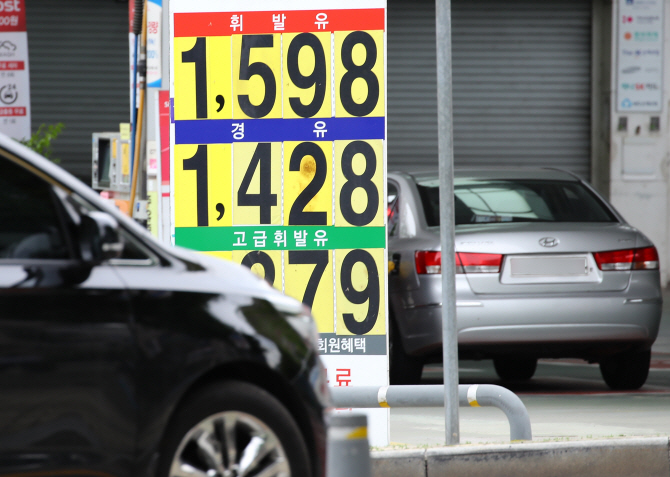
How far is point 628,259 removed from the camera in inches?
294

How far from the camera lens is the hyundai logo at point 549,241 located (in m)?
7.34

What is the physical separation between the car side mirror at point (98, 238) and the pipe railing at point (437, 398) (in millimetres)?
2269

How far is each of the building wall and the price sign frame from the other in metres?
12.6

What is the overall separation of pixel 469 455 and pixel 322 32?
2.17 metres

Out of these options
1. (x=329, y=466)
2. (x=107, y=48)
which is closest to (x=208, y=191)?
(x=329, y=466)

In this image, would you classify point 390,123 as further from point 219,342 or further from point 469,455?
point 219,342

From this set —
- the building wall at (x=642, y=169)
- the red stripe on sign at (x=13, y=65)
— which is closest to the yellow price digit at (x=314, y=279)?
the red stripe on sign at (x=13, y=65)

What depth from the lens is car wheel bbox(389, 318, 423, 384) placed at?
7730 mm

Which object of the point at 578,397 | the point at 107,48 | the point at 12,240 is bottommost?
the point at 578,397

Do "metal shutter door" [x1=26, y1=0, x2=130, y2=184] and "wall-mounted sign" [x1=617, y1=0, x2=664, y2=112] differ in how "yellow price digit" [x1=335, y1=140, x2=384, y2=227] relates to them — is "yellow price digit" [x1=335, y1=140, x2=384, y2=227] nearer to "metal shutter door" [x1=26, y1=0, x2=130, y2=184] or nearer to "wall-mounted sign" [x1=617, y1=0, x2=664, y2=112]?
"metal shutter door" [x1=26, y1=0, x2=130, y2=184]

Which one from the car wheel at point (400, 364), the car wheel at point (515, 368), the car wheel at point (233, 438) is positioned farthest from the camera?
the car wheel at point (515, 368)

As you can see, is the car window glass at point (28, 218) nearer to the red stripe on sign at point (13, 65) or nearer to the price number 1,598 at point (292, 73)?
the price number 1,598 at point (292, 73)

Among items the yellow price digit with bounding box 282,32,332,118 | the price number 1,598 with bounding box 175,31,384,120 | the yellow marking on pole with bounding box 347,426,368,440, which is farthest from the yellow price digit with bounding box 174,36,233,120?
the yellow marking on pole with bounding box 347,426,368,440

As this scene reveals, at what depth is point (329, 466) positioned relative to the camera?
3779mm
